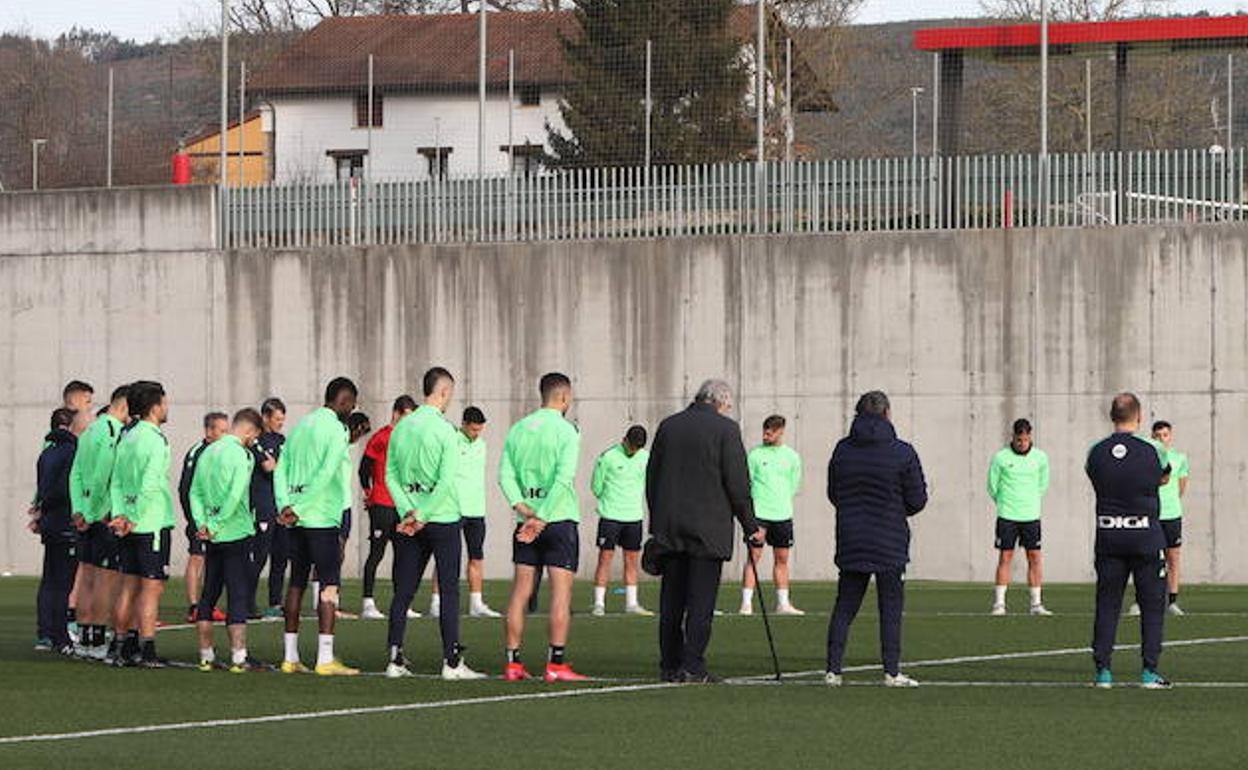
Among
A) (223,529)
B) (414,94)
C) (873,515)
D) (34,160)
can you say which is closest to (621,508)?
→ (223,529)

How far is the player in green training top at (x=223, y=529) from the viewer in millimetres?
20000

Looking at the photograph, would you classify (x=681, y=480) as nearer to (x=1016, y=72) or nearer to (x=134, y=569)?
(x=134, y=569)

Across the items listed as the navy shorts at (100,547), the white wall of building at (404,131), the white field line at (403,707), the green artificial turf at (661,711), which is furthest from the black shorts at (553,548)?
the white wall of building at (404,131)

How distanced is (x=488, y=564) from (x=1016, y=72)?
1282 centimetres

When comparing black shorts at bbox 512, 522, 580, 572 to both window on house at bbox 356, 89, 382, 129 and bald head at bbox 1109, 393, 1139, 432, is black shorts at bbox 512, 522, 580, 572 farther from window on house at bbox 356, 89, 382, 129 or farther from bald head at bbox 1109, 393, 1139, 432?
window on house at bbox 356, 89, 382, 129

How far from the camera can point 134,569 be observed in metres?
20.4

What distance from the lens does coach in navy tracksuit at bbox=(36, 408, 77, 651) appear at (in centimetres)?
2223

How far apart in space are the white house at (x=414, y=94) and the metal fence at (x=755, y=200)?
2.27 feet

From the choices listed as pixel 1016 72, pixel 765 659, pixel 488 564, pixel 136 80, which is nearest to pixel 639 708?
pixel 765 659

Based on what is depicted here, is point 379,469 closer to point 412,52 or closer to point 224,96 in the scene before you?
point 224,96

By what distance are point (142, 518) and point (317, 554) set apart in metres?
1.70

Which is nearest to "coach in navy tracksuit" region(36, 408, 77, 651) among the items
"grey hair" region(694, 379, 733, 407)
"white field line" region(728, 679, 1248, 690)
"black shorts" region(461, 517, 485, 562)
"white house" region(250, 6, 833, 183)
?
"black shorts" region(461, 517, 485, 562)

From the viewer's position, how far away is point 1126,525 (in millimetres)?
18609

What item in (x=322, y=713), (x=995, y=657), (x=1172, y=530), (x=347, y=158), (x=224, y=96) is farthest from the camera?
(x=347, y=158)
